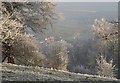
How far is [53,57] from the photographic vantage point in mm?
57062

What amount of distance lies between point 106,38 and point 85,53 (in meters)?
89.5

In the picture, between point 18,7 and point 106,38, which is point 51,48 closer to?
point 18,7

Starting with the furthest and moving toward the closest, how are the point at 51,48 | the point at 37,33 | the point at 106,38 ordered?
1. the point at 51,48
2. the point at 37,33
3. the point at 106,38

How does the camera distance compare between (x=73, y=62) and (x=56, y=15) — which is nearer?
(x=56, y=15)

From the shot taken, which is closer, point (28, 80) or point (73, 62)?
point (28, 80)

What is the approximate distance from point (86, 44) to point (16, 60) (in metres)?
70.8

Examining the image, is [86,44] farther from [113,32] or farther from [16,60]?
[113,32]

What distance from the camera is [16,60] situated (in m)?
47.6

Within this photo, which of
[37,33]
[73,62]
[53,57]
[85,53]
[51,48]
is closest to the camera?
[37,33]

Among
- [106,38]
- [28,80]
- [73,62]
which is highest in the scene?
[106,38]

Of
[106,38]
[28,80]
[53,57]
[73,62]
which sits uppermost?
[106,38]

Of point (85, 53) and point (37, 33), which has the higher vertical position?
point (37, 33)

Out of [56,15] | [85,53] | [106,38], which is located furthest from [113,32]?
[85,53]

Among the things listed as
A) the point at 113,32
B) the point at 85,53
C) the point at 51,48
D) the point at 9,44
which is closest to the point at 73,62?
the point at 85,53
